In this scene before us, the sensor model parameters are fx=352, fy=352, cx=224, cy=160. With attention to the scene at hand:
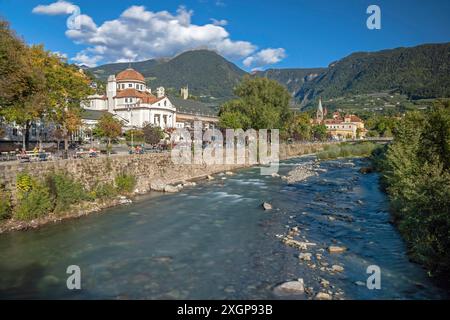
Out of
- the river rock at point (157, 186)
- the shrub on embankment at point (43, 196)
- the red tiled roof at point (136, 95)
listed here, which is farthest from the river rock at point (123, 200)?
the red tiled roof at point (136, 95)

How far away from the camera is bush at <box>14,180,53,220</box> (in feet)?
69.4

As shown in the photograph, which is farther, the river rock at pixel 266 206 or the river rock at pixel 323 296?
the river rock at pixel 266 206

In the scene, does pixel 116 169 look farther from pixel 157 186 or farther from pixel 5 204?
pixel 5 204

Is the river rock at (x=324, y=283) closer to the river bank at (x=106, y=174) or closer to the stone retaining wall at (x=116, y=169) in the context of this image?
the river bank at (x=106, y=174)

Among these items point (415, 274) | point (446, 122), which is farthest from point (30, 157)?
point (446, 122)

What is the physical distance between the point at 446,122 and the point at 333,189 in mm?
13552

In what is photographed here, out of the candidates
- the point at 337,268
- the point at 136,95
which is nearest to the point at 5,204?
the point at 337,268

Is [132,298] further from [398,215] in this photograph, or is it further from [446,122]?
[446,122]

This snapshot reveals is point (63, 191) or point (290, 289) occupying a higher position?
point (63, 191)

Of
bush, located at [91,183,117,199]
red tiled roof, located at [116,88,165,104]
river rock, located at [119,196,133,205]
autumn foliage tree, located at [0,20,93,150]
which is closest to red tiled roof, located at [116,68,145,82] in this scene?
red tiled roof, located at [116,88,165,104]

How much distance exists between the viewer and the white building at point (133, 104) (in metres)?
79.7

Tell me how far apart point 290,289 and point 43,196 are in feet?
55.4

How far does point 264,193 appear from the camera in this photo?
33719mm

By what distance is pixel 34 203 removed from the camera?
21.5m
